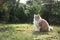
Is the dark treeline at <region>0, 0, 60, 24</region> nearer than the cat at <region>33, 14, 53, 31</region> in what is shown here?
No

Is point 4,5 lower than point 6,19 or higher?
higher

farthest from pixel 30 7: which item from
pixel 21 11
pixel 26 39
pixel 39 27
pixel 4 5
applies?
pixel 26 39

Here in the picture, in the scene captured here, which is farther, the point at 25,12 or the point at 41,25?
the point at 25,12

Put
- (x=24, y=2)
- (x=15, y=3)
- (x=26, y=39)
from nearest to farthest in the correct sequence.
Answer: (x=26, y=39), (x=15, y=3), (x=24, y=2)

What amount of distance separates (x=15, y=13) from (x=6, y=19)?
0.71m

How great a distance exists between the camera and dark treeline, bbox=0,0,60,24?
454 inches

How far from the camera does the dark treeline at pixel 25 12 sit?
11.5 m

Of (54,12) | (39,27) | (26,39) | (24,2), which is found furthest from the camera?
(24,2)

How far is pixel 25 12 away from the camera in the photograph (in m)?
12.2

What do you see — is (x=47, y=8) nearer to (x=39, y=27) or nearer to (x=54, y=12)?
(x=54, y=12)

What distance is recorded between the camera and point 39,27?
28.5 ft

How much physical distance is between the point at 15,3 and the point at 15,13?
2.30 feet

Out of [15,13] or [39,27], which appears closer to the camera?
[39,27]

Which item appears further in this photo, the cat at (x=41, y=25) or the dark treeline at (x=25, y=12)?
the dark treeline at (x=25, y=12)
